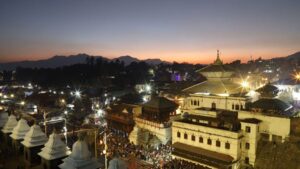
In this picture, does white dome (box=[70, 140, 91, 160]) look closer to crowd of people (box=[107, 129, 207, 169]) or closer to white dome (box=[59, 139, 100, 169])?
white dome (box=[59, 139, 100, 169])

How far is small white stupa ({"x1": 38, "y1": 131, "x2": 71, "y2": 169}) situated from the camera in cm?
1354

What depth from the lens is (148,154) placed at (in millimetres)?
29391

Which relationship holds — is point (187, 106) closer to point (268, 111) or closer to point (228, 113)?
point (228, 113)

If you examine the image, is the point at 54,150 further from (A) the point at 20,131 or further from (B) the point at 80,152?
(A) the point at 20,131

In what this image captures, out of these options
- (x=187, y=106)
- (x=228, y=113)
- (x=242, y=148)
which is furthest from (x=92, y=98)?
(x=242, y=148)

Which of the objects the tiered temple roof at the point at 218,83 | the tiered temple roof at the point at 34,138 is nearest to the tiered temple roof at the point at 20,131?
the tiered temple roof at the point at 34,138

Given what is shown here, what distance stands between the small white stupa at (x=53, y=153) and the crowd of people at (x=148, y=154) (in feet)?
42.9

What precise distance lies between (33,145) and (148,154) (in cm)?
1683

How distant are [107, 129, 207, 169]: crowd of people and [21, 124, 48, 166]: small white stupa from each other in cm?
1228

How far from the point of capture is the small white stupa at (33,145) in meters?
15.0

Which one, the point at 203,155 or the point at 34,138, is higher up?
the point at 34,138

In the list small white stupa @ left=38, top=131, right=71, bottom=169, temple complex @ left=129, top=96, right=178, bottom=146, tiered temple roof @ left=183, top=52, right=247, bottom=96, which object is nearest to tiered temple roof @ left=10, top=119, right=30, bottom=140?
small white stupa @ left=38, top=131, right=71, bottom=169

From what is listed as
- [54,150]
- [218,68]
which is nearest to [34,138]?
[54,150]

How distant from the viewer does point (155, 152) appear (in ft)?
99.1
